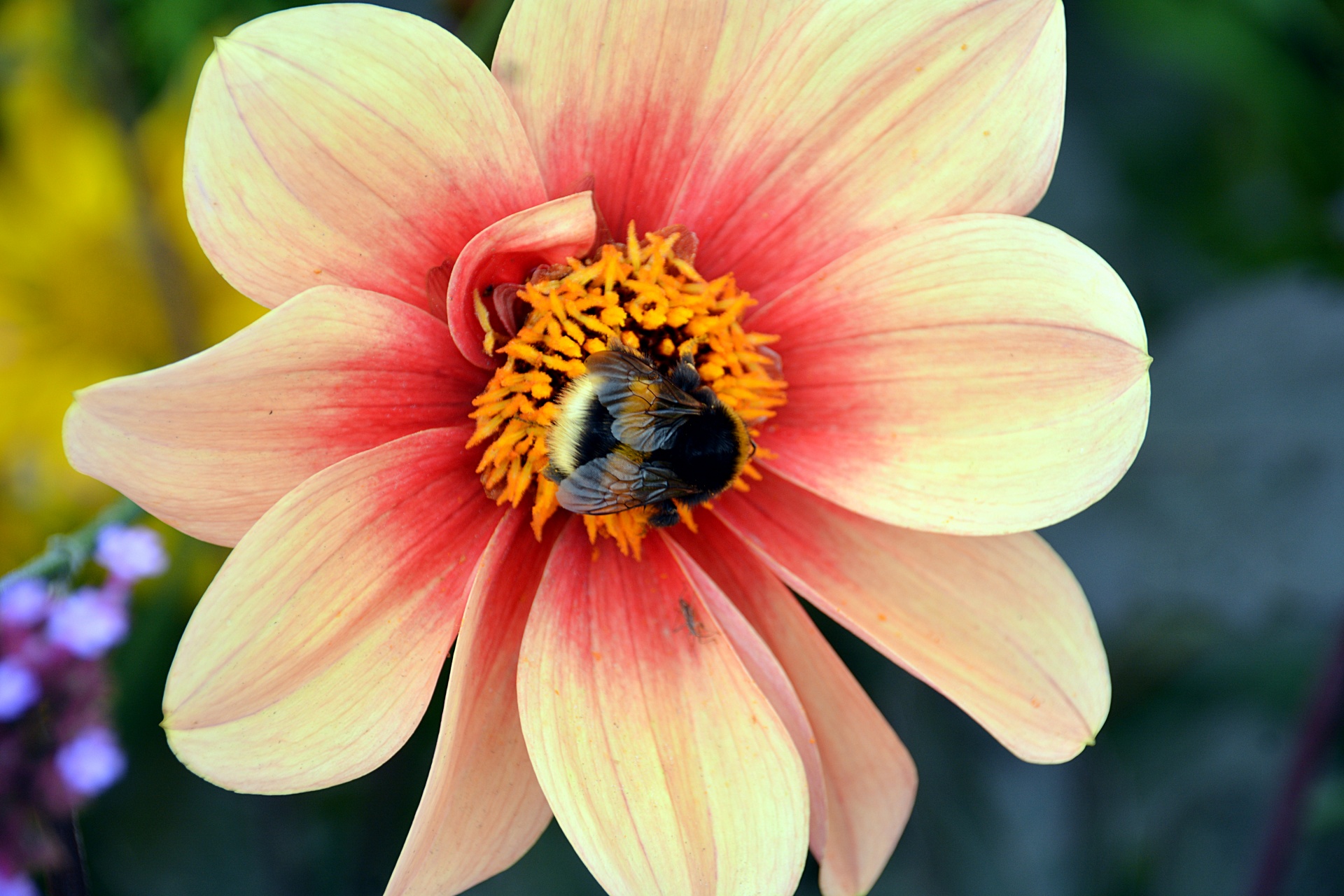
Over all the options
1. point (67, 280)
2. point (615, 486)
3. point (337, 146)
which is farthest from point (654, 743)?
point (67, 280)

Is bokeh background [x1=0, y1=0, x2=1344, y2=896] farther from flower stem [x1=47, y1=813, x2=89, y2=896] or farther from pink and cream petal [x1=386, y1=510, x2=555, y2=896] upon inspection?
flower stem [x1=47, y1=813, x2=89, y2=896]

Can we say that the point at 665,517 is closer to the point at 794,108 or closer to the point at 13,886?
the point at 794,108

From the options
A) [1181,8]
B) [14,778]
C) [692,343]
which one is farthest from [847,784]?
[1181,8]

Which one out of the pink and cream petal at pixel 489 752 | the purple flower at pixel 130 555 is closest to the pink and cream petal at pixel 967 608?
the pink and cream petal at pixel 489 752

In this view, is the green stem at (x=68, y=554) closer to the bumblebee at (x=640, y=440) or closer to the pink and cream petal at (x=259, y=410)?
the pink and cream petal at (x=259, y=410)

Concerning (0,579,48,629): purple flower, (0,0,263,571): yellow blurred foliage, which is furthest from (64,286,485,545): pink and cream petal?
(0,0,263,571): yellow blurred foliage
